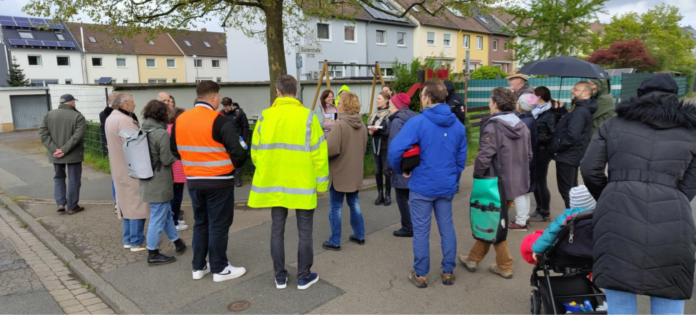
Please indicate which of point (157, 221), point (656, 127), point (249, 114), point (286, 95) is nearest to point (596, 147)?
point (656, 127)

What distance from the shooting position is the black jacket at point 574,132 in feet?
17.8

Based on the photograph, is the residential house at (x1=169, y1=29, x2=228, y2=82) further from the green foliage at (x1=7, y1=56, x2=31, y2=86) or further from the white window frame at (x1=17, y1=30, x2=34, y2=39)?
the green foliage at (x1=7, y1=56, x2=31, y2=86)

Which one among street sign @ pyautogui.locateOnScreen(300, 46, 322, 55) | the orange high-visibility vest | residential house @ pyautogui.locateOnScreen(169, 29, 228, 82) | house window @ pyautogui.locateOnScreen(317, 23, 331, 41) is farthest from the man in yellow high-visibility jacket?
residential house @ pyautogui.locateOnScreen(169, 29, 228, 82)

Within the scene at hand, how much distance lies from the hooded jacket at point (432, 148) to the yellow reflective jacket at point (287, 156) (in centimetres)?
69

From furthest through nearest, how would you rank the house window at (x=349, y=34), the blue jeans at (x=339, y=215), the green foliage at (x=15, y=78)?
the green foliage at (x=15, y=78) < the house window at (x=349, y=34) < the blue jeans at (x=339, y=215)

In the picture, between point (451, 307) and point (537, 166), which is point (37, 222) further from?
point (537, 166)

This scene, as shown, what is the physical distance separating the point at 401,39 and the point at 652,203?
36.7 metres

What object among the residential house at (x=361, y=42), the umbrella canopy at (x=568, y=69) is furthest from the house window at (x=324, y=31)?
the umbrella canopy at (x=568, y=69)

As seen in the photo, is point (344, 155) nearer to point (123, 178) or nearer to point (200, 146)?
point (200, 146)

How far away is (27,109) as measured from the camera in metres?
27.0

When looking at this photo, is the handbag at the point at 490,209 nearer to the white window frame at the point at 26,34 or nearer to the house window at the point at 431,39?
the house window at the point at 431,39

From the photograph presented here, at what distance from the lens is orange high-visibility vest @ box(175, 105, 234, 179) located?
4070 mm

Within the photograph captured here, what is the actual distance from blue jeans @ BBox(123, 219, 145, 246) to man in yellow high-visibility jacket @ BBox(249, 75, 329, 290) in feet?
6.73

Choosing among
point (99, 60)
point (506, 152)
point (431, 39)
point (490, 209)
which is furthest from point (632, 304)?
point (99, 60)
